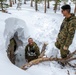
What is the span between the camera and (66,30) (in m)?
6.27

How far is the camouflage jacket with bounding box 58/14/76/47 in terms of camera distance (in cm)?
600

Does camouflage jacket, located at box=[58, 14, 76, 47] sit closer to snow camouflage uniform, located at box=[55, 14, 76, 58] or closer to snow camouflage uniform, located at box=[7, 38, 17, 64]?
snow camouflage uniform, located at box=[55, 14, 76, 58]

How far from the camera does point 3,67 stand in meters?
4.62

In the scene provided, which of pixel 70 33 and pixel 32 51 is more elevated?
pixel 70 33

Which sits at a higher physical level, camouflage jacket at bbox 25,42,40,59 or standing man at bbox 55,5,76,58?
standing man at bbox 55,5,76,58

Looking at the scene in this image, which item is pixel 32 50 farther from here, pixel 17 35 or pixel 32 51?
pixel 17 35

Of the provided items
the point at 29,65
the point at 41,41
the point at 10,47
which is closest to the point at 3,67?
the point at 29,65

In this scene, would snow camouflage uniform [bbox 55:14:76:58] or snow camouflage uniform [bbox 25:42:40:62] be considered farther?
snow camouflage uniform [bbox 25:42:40:62]

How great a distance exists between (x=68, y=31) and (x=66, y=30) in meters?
0.08

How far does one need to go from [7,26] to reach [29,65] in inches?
150

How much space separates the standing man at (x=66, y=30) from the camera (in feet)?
19.6

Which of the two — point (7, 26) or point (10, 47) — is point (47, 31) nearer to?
point (7, 26)

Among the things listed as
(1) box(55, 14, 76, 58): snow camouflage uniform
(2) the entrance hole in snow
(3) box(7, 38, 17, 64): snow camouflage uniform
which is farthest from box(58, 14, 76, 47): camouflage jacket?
(2) the entrance hole in snow

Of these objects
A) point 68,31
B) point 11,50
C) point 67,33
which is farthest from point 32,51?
point 68,31
